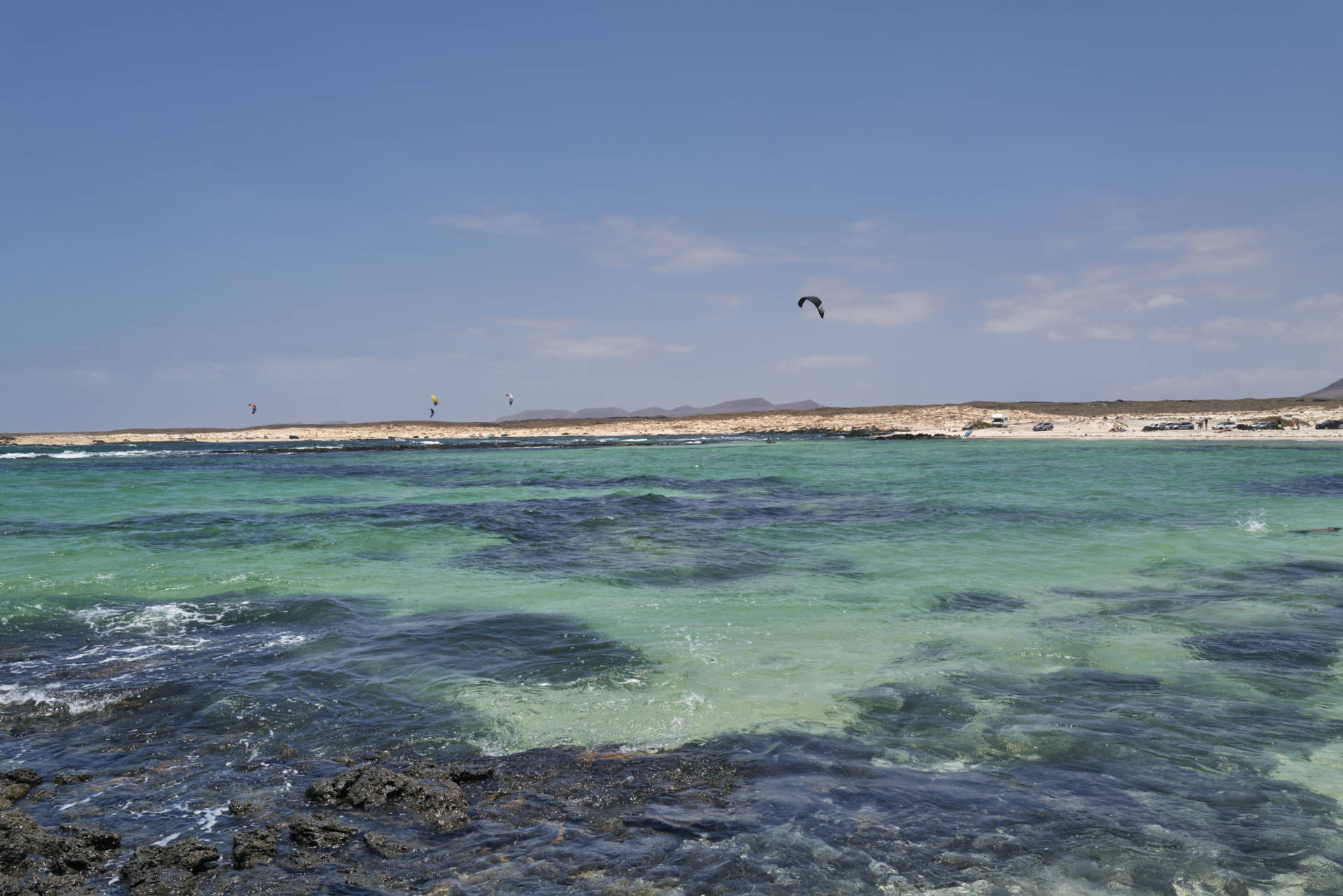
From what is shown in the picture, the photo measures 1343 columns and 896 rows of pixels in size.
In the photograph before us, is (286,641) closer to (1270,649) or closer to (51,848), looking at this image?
(51,848)

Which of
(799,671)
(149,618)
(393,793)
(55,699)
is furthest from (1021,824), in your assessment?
Answer: (149,618)

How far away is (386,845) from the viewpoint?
4.63 meters

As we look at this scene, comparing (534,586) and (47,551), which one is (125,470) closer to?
(47,551)

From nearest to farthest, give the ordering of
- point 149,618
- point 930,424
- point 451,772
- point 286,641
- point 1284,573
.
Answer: point 451,772, point 286,641, point 149,618, point 1284,573, point 930,424

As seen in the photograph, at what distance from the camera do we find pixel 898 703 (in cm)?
722

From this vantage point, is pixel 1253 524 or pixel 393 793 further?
pixel 1253 524

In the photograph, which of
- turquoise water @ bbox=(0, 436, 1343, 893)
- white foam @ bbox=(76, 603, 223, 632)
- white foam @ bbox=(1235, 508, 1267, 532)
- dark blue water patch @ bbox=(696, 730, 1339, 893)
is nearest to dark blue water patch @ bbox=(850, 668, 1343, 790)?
turquoise water @ bbox=(0, 436, 1343, 893)

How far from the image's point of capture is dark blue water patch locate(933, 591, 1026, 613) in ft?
36.1

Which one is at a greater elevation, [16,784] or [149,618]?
[16,784]

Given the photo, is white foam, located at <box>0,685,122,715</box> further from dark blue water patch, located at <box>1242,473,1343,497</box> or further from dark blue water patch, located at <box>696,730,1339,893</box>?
dark blue water patch, located at <box>1242,473,1343,497</box>

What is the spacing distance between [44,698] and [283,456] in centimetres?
6796

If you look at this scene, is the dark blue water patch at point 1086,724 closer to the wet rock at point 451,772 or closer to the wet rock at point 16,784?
the wet rock at point 451,772

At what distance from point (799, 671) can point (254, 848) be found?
5.37 meters

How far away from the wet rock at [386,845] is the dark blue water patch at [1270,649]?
8340mm
